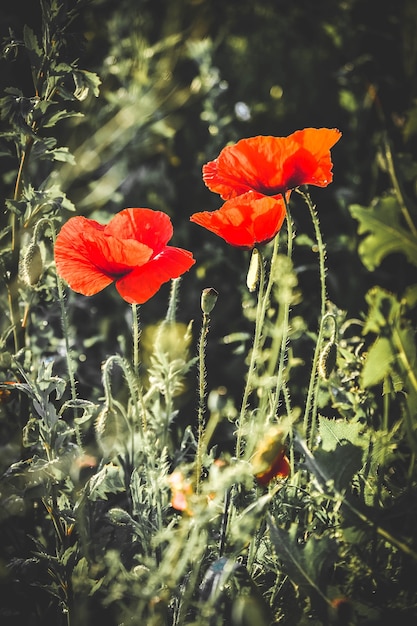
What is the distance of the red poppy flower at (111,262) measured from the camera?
71 centimetres

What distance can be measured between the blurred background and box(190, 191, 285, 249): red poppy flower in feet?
1.85

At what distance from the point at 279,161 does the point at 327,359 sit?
0.78ft

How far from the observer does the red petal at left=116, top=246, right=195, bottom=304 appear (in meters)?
0.70

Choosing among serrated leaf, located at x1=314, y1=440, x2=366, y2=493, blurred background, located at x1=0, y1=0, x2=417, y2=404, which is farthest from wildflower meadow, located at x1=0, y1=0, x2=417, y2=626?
blurred background, located at x1=0, y1=0, x2=417, y2=404

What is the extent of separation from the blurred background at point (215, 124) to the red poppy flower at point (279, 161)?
559 mm

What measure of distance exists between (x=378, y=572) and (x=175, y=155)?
153cm

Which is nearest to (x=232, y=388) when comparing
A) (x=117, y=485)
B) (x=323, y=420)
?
(x=117, y=485)

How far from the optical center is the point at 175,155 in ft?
6.43

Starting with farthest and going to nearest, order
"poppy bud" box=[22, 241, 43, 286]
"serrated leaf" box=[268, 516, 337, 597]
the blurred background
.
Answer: the blurred background < "poppy bud" box=[22, 241, 43, 286] < "serrated leaf" box=[268, 516, 337, 597]

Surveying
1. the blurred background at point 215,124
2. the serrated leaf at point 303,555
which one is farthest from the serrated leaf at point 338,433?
the blurred background at point 215,124

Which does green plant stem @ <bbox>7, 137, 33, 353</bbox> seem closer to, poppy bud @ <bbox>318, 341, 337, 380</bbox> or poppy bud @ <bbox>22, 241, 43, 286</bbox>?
poppy bud @ <bbox>22, 241, 43, 286</bbox>

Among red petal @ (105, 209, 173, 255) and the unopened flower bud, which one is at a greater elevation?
red petal @ (105, 209, 173, 255)

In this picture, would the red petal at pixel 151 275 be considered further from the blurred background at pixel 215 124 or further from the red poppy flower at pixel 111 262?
the blurred background at pixel 215 124

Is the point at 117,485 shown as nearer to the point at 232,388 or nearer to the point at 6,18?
the point at 232,388
